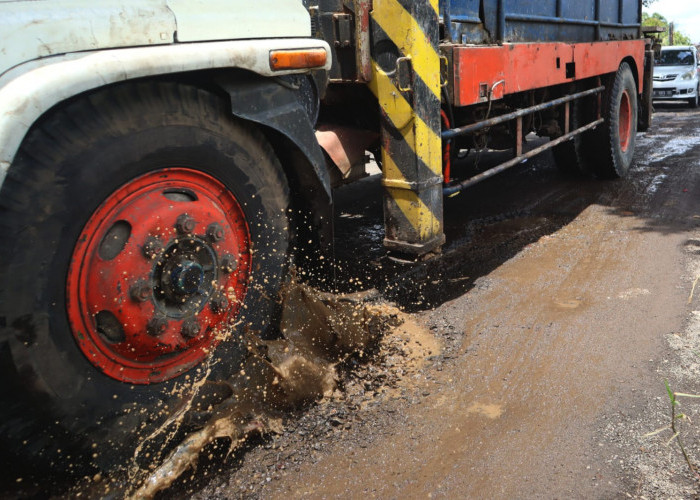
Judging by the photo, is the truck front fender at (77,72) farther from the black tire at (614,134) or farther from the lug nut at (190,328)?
the black tire at (614,134)

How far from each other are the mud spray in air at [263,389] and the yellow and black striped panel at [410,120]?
0.86m

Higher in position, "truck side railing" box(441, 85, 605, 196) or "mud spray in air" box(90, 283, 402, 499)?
"truck side railing" box(441, 85, 605, 196)

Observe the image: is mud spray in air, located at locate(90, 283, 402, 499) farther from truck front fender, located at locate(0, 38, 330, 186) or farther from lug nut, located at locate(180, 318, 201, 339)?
truck front fender, located at locate(0, 38, 330, 186)

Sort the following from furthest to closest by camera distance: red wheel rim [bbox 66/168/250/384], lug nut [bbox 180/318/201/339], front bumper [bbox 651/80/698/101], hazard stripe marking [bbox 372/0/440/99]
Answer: front bumper [bbox 651/80/698/101] → hazard stripe marking [bbox 372/0/440/99] → lug nut [bbox 180/318/201/339] → red wheel rim [bbox 66/168/250/384]

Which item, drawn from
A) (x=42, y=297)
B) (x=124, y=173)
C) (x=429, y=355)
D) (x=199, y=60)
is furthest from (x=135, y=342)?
(x=429, y=355)

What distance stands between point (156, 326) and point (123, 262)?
0.80 feet

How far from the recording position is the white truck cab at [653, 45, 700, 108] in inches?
616

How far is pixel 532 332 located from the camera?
3244 millimetres

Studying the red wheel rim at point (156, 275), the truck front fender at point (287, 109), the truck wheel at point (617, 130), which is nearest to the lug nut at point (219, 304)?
the red wheel rim at point (156, 275)

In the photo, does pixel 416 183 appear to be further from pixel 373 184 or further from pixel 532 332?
pixel 373 184

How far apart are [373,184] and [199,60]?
186 inches

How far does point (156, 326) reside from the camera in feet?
6.81

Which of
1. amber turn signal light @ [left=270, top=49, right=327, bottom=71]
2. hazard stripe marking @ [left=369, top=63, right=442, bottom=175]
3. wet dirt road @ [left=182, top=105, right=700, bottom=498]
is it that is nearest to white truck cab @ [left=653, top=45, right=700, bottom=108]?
wet dirt road @ [left=182, top=105, right=700, bottom=498]

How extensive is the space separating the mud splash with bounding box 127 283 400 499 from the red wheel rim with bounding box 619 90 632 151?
5360 mm
